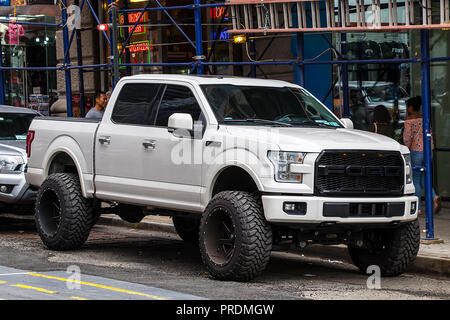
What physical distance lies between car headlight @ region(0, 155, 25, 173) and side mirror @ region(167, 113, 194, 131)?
4608 millimetres

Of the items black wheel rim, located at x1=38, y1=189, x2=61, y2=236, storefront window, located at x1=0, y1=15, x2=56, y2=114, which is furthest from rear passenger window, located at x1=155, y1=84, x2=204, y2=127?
storefront window, located at x1=0, y1=15, x2=56, y2=114

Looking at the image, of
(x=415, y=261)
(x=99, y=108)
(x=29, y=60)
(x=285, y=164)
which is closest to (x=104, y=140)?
(x=285, y=164)

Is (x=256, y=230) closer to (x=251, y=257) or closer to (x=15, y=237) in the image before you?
(x=251, y=257)

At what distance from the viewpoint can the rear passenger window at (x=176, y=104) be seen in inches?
416

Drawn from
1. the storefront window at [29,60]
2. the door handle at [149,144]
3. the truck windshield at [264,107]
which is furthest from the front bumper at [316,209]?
the storefront window at [29,60]

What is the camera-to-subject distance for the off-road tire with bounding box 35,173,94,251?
11625mm

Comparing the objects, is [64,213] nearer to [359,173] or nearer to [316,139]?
[316,139]

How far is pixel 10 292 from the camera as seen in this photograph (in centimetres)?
856

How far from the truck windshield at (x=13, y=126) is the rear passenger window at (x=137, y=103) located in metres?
4.11

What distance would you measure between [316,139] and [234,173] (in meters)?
0.98

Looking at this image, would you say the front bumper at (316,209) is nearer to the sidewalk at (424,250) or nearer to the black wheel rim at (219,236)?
the black wheel rim at (219,236)

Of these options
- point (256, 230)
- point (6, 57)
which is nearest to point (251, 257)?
point (256, 230)

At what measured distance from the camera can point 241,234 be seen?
9.35 meters

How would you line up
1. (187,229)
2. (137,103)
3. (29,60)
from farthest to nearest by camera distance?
(29,60), (187,229), (137,103)
